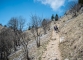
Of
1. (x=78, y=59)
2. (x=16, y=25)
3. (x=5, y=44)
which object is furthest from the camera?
(x=16, y=25)

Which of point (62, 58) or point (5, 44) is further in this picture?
point (5, 44)

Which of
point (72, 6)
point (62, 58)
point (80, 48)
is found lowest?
point (62, 58)

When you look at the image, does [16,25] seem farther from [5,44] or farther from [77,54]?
[77,54]

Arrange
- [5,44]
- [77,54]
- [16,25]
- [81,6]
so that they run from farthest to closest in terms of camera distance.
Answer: [81,6] → [16,25] → [5,44] → [77,54]

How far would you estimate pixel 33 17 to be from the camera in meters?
31.0

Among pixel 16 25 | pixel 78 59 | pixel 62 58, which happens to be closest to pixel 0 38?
pixel 16 25

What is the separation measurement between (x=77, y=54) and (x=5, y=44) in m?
27.9

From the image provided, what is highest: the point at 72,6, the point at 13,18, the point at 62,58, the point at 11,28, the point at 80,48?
the point at 72,6

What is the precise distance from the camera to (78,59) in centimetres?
1499

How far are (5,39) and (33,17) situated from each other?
1500 centimetres

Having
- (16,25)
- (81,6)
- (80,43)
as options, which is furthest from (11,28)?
(80,43)

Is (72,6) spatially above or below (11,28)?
above

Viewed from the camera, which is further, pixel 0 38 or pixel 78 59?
pixel 0 38

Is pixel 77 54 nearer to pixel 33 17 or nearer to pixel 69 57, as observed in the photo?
pixel 69 57
